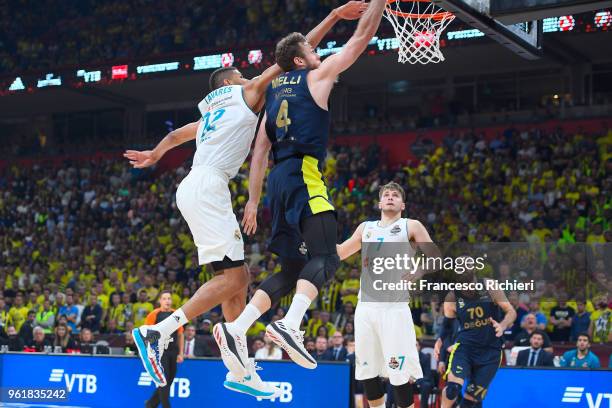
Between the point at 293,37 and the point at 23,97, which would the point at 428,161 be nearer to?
the point at 23,97

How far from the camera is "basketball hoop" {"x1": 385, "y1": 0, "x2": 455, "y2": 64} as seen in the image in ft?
36.6

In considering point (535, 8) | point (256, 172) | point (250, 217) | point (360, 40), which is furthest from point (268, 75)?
point (535, 8)

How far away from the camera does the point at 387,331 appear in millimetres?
9430

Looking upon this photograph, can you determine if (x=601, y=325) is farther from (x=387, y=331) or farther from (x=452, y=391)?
(x=387, y=331)

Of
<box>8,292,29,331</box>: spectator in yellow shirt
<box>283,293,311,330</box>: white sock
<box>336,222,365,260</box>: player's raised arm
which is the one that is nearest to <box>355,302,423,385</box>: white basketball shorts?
<box>336,222,365,260</box>: player's raised arm

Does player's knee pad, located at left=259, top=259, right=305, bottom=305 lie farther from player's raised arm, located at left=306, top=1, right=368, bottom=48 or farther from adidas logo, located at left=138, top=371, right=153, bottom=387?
adidas logo, located at left=138, top=371, right=153, bottom=387

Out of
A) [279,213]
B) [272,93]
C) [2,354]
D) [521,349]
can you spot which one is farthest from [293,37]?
[2,354]

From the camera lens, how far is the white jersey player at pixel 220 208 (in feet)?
22.0

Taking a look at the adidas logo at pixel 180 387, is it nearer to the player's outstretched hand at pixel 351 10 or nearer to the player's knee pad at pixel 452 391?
the player's knee pad at pixel 452 391

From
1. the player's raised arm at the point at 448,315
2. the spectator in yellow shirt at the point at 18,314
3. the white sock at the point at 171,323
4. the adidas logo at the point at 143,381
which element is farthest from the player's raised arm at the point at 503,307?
the spectator in yellow shirt at the point at 18,314

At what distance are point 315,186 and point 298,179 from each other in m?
0.14

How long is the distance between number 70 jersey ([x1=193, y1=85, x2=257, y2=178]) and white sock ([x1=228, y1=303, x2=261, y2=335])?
1219 millimetres

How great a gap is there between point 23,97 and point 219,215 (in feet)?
87.4

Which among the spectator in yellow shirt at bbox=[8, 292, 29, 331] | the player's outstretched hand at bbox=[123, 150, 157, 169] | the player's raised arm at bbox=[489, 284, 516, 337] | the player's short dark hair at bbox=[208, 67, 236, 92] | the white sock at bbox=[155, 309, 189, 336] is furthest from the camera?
the spectator in yellow shirt at bbox=[8, 292, 29, 331]
